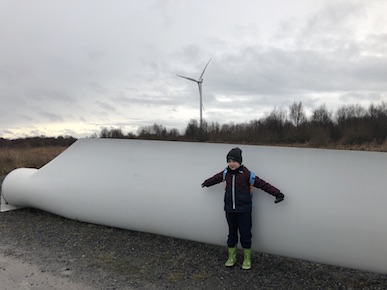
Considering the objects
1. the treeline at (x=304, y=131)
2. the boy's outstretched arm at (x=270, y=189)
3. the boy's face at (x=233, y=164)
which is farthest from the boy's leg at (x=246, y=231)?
the treeline at (x=304, y=131)

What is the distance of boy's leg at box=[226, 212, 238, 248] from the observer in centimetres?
365

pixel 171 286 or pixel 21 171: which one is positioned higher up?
pixel 21 171

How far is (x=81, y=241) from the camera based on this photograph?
4555 millimetres

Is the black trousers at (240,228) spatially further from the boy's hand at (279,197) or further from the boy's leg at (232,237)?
the boy's hand at (279,197)

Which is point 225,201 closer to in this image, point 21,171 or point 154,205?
point 154,205

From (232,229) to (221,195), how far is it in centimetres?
44

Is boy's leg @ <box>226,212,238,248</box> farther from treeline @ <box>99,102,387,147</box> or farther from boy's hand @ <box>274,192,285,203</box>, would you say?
treeline @ <box>99,102,387,147</box>

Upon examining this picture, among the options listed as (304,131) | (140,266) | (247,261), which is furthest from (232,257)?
(304,131)

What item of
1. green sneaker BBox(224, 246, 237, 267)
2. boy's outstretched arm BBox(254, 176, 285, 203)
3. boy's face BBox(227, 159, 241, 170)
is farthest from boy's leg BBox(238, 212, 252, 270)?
boy's face BBox(227, 159, 241, 170)

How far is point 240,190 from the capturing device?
3547mm

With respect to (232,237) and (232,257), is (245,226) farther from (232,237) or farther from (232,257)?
(232,257)

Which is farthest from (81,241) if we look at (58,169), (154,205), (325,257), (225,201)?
(325,257)

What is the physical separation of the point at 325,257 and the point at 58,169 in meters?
4.12

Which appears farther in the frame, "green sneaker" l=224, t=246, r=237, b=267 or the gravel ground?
"green sneaker" l=224, t=246, r=237, b=267
